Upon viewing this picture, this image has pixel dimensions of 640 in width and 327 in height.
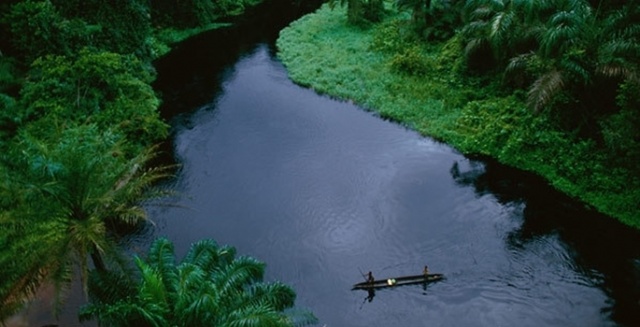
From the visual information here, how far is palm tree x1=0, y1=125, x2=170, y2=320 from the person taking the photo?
9805 millimetres

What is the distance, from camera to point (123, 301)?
31.6 ft

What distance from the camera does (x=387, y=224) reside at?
51.6 ft

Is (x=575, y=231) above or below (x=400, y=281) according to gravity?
above

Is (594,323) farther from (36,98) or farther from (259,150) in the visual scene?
(36,98)

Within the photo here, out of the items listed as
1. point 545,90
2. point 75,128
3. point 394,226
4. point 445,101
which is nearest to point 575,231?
point 545,90

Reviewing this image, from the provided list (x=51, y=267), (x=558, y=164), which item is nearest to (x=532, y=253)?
(x=558, y=164)

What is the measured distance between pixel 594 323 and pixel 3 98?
20604 millimetres

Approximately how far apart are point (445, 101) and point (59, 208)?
644 inches

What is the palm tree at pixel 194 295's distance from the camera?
883cm

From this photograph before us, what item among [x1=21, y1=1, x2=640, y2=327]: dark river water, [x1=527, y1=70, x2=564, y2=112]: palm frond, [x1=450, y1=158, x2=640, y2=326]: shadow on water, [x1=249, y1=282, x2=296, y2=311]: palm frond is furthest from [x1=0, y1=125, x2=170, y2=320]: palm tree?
[x1=527, y1=70, x2=564, y2=112]: palm frond

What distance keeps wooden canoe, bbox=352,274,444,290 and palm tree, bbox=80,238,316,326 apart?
2.73 metres

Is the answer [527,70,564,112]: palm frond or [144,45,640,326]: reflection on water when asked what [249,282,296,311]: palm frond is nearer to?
[144,45,640,326]: reflection on water

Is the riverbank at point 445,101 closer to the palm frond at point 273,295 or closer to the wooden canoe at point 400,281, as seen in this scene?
the wooden canoe at point 400,281

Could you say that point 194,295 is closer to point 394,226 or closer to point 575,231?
point 394,226
